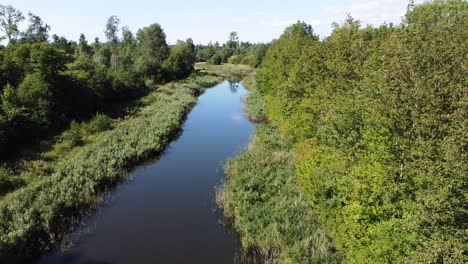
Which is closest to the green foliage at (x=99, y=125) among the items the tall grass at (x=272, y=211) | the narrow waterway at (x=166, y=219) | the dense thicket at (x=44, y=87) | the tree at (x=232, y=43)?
the dense thicket at (x=44, y=87)

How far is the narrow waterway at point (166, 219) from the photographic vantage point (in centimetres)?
1385

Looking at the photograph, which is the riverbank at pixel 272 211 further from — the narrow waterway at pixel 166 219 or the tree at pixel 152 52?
the tree at pixel 152 52

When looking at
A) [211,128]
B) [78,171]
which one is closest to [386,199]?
[78,171]

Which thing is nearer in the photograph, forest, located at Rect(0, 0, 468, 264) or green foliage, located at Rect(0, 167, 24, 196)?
forest, located at Rect(0, 0, 468, 264)

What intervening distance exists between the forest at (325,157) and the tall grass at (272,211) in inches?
2.8

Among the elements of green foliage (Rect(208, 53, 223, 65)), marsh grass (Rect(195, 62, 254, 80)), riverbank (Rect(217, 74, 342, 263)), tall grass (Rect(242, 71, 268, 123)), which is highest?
green foliage (Rect(208, 53, 223, 65))

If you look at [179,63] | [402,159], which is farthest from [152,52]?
[402,159]

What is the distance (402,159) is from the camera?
11281 mm

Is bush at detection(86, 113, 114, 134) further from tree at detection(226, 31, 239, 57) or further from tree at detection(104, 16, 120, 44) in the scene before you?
tree at detection(226, 31, 239, 57)

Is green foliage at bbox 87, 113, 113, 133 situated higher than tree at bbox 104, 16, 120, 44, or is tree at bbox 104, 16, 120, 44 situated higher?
tree at bbox 104, 16, 120, 44

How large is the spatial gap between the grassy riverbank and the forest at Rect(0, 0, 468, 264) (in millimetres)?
84

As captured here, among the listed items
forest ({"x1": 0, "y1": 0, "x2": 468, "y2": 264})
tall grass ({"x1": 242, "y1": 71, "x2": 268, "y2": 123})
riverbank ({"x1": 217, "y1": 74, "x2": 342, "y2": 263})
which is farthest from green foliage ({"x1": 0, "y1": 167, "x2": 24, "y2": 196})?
tall grass ({"x1": 242, "y1": 71, "x2": 268, "y2": 123})

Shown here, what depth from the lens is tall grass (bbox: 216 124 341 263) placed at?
42.7ft

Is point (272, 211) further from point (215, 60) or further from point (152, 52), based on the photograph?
point (215, 60)
